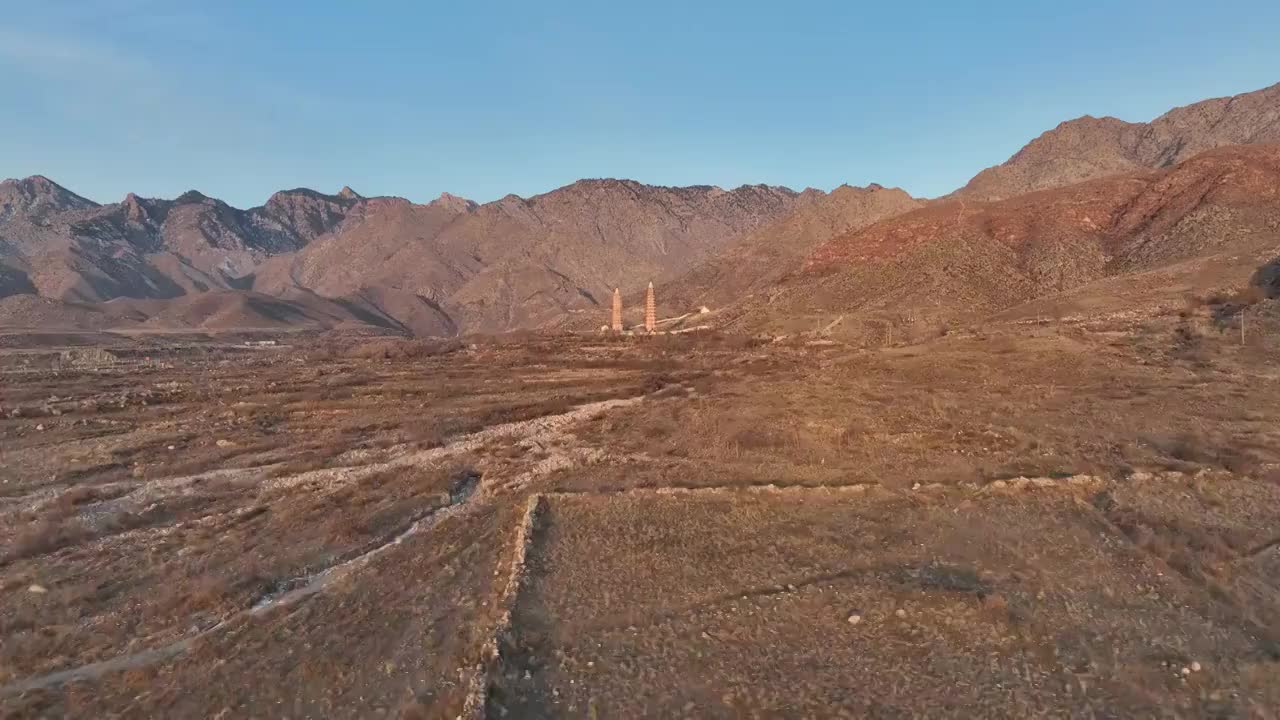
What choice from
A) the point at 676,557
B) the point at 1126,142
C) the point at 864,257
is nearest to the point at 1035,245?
the point at 864,257

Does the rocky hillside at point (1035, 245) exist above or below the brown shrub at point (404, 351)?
above

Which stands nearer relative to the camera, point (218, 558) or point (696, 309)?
point (218, 558)

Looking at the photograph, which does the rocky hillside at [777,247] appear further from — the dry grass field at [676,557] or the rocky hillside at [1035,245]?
the dry grass field at [676,557]

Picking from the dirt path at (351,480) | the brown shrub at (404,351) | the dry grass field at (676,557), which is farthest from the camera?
the brown shrub at (404,351)

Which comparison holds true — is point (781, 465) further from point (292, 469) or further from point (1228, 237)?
point (1228, 237)

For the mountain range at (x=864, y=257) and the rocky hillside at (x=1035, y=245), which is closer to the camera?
the rocky hillside at (x=1035, y=245)

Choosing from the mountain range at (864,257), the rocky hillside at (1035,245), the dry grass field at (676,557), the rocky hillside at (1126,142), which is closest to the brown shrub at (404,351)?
the mountain range at (864,257)

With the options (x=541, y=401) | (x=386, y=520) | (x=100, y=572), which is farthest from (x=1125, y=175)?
(x=100, y=572)
